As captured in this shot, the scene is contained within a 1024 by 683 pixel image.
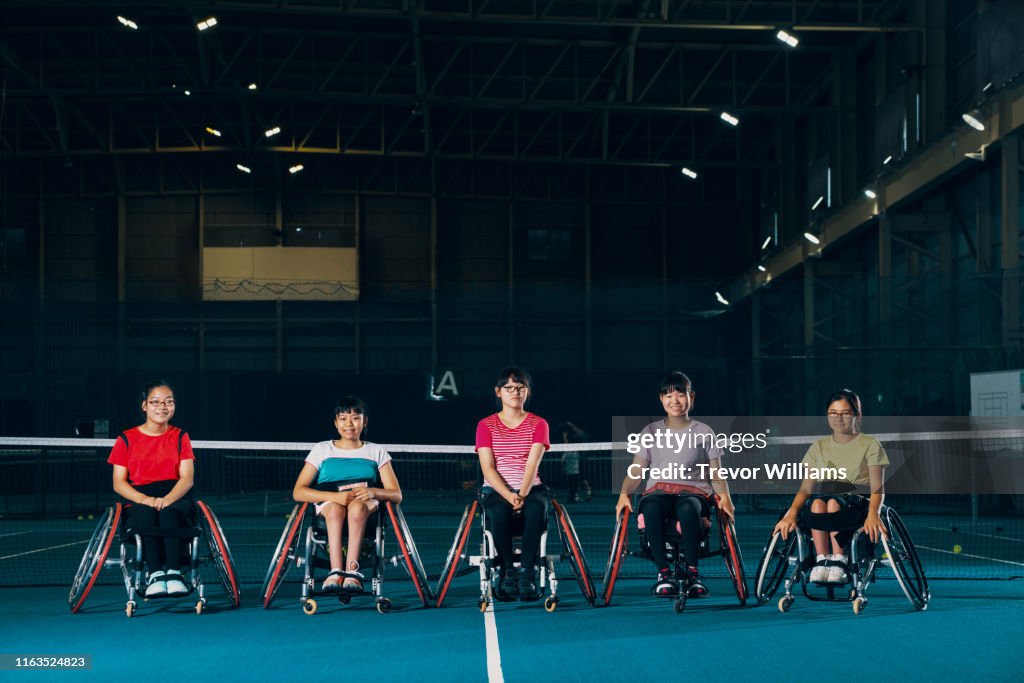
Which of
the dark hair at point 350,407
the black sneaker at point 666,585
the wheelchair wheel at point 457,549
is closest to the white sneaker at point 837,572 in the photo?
the black sneaker at point 666,585

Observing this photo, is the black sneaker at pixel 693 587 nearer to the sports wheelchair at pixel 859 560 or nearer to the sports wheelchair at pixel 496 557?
the sports wheelchair at pixel 859 560

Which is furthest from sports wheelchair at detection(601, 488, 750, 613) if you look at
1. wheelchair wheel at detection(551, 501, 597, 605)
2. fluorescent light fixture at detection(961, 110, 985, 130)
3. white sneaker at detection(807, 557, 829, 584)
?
fluorescent light fixture at detection(961, 110, 985, 130)

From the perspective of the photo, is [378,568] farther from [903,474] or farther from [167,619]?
[903,474]

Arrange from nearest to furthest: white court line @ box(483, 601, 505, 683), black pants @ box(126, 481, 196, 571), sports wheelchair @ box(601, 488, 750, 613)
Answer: white court line @ box(483, 601, 505, 683) → black pants @ box(126, 481, 196, 571) → sports wheelchair @ box(601, 488, 750, 613)

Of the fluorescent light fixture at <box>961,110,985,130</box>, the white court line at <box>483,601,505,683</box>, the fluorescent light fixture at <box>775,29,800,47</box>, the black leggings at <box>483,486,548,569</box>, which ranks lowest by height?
the white court line at <box>483,601,505,683</box>

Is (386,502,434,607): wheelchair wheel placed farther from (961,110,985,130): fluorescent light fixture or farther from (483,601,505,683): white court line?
(961,110,985,130): fluorescent light fixture

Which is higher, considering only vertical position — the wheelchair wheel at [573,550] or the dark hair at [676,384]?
the dark hair at [676,384]

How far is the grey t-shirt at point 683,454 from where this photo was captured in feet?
Result: 22.5

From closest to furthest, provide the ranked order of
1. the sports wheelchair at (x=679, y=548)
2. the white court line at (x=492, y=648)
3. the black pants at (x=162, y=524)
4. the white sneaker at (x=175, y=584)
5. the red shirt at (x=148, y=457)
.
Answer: the white court line at (x=492, y=648) < the white sneaker at (x=175, y=584) < the black pants at (x=162, y=524) < the sports wheelchair at (x=679, y=548) < the red shirt at (x=148, y=457)

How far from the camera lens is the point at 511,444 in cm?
697

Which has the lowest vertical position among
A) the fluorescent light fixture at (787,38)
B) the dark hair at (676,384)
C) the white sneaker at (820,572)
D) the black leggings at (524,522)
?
the white sneaker at (820,572)

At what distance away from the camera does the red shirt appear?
6.83m

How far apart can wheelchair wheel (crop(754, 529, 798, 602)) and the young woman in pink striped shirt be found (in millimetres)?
1225

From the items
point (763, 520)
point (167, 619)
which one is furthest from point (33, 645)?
point (763, 520)
